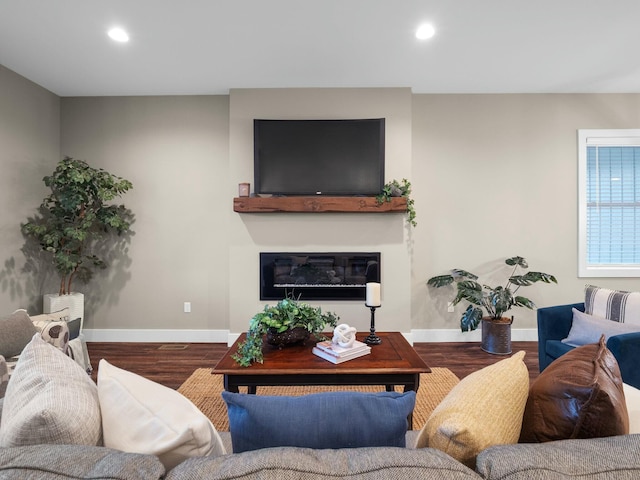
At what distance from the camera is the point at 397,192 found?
3645 mm

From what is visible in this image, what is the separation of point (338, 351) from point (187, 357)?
210 centimetres

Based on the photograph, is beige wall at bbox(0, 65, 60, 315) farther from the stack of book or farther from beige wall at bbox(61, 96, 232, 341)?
the stack of book

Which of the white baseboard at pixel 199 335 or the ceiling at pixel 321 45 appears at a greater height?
the ceiling at pixel 321 45

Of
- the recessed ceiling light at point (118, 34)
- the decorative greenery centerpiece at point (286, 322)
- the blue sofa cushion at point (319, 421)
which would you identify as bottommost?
the decorative greenery centerpiece at point (286, 322)

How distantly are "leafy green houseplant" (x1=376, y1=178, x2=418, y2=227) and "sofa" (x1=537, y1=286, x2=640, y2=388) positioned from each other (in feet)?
4.84

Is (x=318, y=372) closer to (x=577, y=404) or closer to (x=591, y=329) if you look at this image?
(x=577, y=404)

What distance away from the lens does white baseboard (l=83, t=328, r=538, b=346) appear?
4.00 m

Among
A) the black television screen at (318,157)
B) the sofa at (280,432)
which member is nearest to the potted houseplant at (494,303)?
the black television screen at (318,157)

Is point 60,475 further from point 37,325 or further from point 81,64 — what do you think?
point 81,64

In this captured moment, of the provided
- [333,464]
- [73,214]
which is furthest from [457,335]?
[73,214]

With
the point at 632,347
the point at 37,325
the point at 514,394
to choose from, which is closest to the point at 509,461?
the point at 514,394

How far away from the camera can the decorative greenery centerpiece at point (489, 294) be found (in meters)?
3.53

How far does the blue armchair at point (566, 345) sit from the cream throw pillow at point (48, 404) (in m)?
2.47

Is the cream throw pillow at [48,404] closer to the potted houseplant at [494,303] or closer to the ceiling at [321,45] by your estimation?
the ceiling at [321,45]
